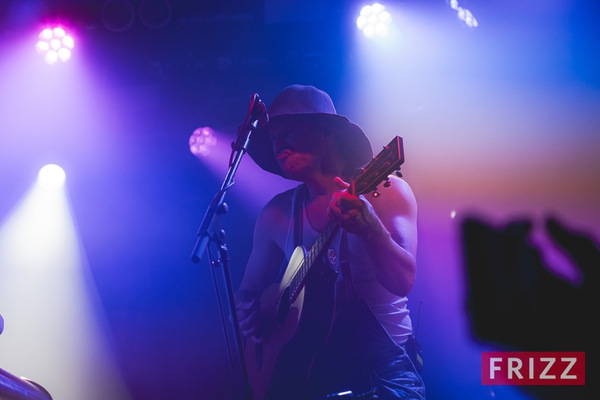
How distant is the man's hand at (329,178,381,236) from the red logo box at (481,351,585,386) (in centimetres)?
137

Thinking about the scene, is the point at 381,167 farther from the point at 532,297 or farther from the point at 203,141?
the point at 203,141

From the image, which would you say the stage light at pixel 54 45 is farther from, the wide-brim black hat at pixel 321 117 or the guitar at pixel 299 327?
the guitar at pixel 299 327

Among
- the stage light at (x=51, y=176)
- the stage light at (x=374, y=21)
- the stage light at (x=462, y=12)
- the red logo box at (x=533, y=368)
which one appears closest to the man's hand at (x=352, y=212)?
the red logo box at (x=533, y=368)

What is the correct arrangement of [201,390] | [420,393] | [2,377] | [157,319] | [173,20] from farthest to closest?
[173,20] < [157,319] < [201,390] < [420,393] < [2,377]

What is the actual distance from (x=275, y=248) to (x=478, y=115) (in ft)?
5.34

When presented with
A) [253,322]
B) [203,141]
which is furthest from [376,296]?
[203,141]

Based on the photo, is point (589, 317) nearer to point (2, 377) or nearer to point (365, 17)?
point (365, 17)

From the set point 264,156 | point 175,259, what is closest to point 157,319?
point 175,259

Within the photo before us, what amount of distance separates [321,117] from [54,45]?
2384 millimetres

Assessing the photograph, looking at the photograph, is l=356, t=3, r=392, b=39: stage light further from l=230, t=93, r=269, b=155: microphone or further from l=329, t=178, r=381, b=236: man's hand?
l=329, t=178, r=381, b=236: man's hand

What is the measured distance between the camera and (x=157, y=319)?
3.63m

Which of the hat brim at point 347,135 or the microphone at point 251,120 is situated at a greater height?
the hat brim at point 347,135

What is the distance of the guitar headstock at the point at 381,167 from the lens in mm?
1994

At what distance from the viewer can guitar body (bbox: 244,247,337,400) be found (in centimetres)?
244
